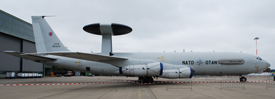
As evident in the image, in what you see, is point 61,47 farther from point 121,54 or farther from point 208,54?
point 208,54

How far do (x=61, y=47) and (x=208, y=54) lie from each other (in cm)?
1467

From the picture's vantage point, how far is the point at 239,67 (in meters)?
18.1

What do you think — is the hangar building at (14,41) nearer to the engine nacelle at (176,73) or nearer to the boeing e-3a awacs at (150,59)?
the boeing e-3a awacs at (150,59)

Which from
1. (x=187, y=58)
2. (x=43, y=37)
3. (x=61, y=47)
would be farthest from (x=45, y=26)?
(x=187, y=58)

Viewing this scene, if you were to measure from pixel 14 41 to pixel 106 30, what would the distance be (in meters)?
27.4

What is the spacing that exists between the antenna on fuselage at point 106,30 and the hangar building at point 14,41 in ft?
74.0

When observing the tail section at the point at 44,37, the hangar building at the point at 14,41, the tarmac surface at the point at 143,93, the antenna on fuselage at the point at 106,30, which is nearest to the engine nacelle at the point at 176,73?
the tarmac surface at the point at 143,93

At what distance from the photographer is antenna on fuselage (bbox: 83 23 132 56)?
17755mm

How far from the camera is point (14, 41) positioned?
1419 inches

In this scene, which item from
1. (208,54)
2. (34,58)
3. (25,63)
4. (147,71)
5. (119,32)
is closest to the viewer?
(147,71)

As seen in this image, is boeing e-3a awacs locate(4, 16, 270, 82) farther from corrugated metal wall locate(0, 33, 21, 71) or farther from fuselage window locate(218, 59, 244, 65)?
corrugated metal wall locate(0, 33, 21, 71)

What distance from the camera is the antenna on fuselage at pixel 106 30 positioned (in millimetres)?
17755

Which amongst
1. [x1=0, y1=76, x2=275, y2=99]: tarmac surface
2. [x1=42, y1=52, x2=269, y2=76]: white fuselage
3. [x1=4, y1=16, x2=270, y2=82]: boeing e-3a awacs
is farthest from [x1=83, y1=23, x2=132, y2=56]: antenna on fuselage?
[x1=0, y1=76, x2=275, y2=99]: tarmac surface

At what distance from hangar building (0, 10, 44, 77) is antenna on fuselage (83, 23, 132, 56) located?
888 inches
